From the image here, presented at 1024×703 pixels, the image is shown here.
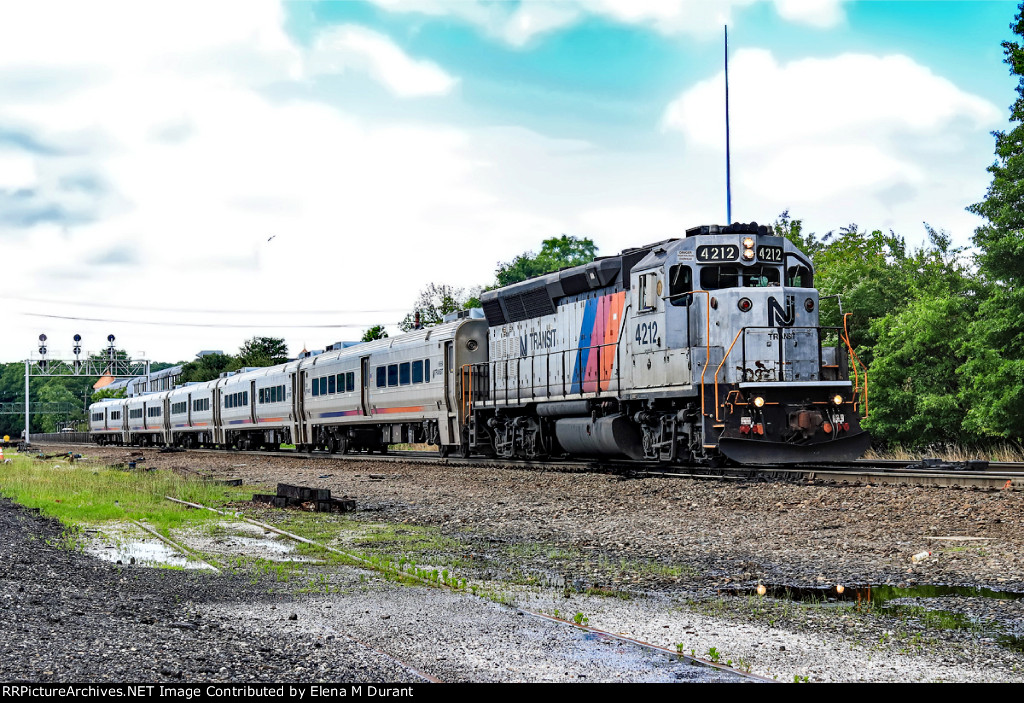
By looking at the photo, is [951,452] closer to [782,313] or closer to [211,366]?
[782,313]

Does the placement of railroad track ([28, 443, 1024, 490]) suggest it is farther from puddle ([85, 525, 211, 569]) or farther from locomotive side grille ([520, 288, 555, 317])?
puddle ([85, 525, 211, 569])

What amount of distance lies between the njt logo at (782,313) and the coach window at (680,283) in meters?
1.30

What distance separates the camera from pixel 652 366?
53.4 ft

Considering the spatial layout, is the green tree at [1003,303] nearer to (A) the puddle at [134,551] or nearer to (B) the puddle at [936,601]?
(B) the puddle at [936,601]

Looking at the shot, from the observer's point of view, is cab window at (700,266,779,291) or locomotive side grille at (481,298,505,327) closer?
cab window at (700,266,779,291)

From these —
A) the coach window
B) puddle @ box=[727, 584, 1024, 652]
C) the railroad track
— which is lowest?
puddle @ box=[727, 584, 1024, 652]

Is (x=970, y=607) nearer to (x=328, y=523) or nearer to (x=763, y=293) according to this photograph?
(x=328, y=523)

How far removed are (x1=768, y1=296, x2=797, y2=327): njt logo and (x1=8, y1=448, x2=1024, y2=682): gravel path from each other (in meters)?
3.00

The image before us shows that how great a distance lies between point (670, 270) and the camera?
16.0 metres

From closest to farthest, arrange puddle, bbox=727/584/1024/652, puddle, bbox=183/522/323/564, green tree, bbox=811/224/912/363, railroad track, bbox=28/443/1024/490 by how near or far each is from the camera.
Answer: puddle, bbox=727/584/1024/652
puddle, bbox=183/522/323/564
railroad track, bbox=28/443/1024/490
green tree, bbox=811/224/912/363

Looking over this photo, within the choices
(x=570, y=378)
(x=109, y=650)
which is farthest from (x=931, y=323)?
(x=109, y=650)

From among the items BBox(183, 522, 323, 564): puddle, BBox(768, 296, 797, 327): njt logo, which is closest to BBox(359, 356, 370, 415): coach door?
BBox(768, 296, 797, 327): njt logo

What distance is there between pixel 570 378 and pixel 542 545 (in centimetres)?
958

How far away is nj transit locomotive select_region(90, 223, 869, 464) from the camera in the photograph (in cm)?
1473
